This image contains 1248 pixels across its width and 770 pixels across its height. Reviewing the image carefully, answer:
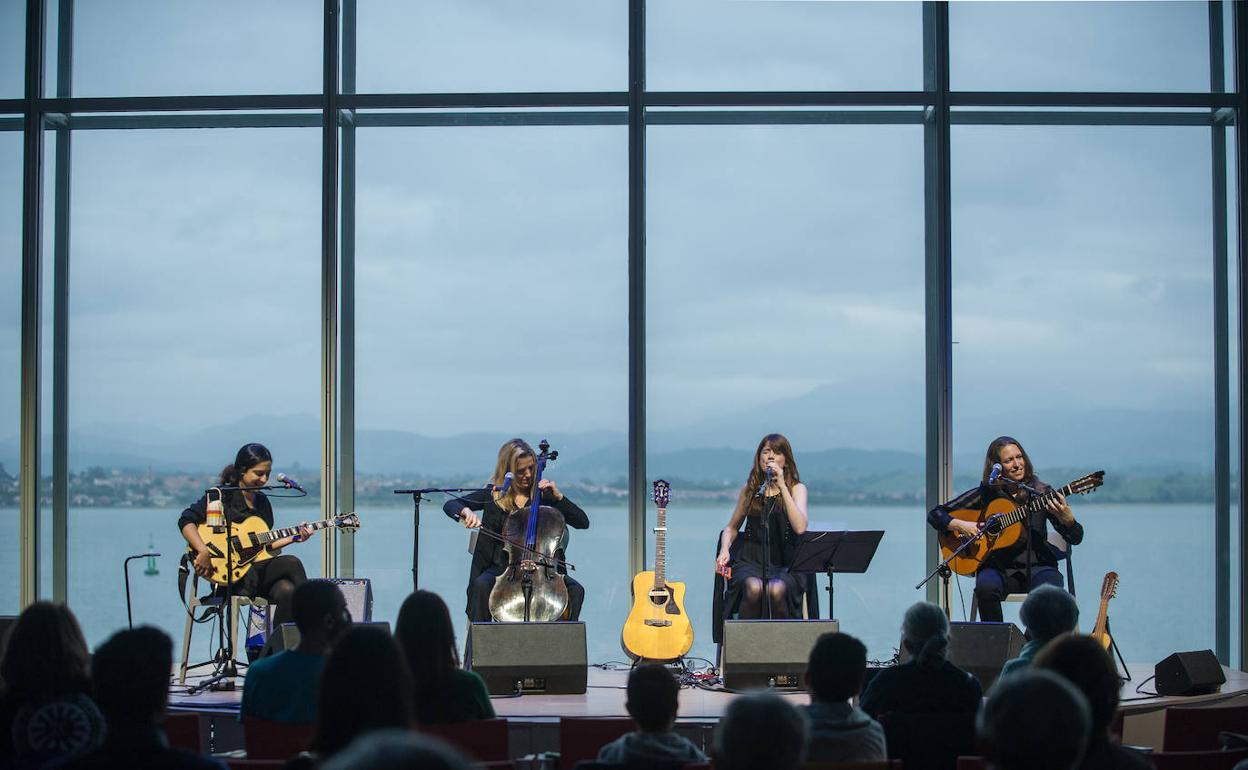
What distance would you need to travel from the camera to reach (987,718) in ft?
6.21

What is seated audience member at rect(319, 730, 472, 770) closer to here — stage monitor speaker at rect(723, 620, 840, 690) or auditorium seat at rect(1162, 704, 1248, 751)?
auditorium seat at rect(1162, 704, 1248, 751)

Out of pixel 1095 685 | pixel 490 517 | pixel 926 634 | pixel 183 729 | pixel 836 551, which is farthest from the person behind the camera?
pixel 490 517

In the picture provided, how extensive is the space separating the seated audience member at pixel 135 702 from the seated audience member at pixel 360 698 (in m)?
0.23

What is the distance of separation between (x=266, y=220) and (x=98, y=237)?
1023 mm

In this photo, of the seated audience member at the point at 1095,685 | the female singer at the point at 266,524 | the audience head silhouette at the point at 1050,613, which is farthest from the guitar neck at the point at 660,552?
the seated audience member at the point at 1095,685

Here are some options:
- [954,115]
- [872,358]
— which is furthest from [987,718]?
[954,115]

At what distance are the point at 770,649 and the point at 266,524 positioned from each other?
2655 millimetres

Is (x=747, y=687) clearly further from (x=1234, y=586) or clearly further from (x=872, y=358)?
(x=1234, y=586)

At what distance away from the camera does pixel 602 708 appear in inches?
201

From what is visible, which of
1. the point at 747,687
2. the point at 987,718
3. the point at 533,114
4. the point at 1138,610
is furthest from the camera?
the point at 533,114

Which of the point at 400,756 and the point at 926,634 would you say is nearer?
the point at 400,756

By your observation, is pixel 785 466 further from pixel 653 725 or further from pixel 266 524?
pixel 653 725

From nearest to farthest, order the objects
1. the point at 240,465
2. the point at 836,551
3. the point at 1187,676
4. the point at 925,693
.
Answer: the point at 925,693 < the point at 1187,676 < the point at 836,551 < the point at 240,465

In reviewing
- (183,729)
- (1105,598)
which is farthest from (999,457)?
(183,729)
